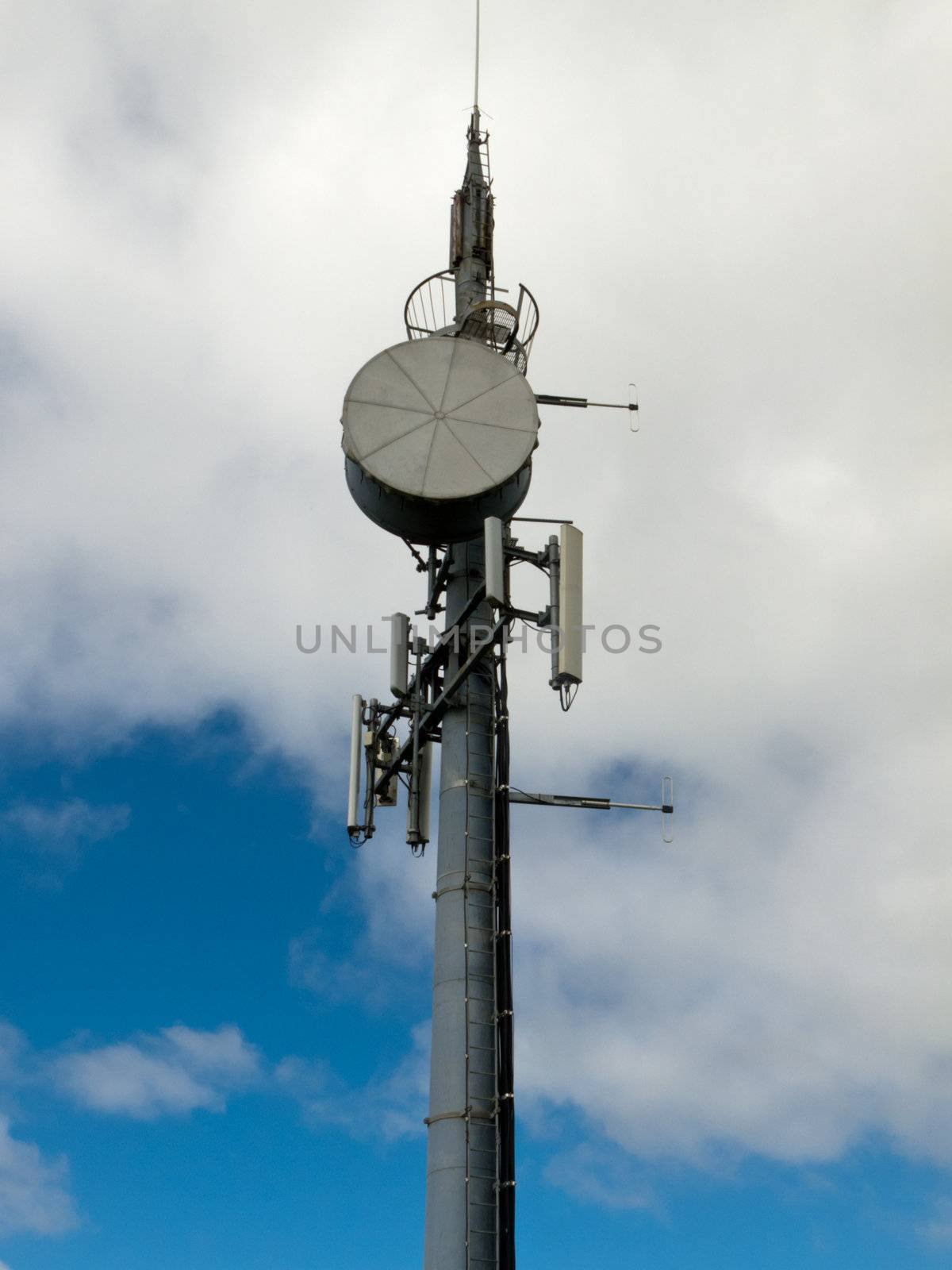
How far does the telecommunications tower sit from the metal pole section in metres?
0.04

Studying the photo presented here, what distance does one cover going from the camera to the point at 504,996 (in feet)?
100

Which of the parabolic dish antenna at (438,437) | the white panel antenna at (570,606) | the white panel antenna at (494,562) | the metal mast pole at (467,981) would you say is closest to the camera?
the metal mast pole at (467,981)

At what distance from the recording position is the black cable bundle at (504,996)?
28.9 metres

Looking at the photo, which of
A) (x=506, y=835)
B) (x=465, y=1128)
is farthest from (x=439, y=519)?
(x=465, y=1128)

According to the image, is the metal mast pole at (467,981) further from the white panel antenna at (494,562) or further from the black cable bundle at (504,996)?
the white panel antenna at (494,562)

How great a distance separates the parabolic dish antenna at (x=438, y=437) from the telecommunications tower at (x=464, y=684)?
0.12 feet

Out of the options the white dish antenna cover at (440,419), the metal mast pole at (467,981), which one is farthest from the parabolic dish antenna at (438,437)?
the metal mast pole at (467,981)

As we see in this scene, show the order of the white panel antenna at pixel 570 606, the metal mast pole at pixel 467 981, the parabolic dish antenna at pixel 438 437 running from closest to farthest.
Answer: the metal mast pole at pixel 467 981 < the white panel antenna at pixel 570 606 < the parabolic dish antenna at pixel 438 437

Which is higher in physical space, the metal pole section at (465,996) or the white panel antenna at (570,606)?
the white panel antenna at (570,606)

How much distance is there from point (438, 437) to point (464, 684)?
562 cm

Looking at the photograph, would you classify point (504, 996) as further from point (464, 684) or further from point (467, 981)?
point (464, 684)

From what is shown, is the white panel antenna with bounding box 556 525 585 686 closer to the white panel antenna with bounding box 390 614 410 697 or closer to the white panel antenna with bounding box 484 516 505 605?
the white panel antenna with bounding box 484 516 505 605

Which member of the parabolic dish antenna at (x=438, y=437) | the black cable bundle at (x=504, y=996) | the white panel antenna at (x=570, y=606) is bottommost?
the black cable bundle at (x=504, y=996)

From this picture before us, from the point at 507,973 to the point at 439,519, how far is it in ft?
33.4
